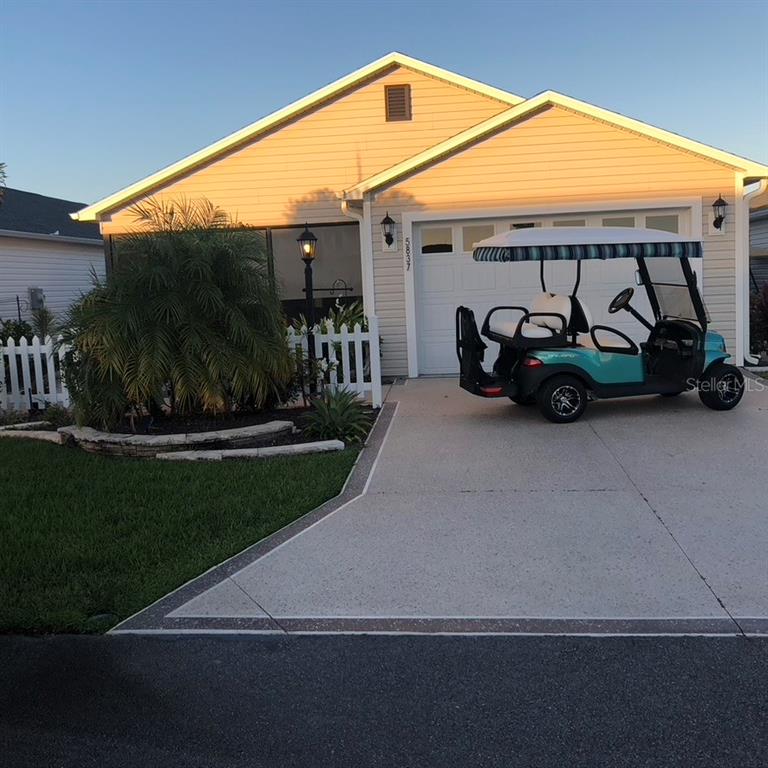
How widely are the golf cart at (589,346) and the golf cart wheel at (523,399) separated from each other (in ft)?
0.09

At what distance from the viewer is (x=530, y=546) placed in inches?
202

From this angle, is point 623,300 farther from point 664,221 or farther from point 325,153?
point 325,153

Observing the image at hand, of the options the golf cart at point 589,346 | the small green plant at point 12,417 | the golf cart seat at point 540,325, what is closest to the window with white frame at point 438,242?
the golf cart at point 589,346

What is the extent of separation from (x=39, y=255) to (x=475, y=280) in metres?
14.0

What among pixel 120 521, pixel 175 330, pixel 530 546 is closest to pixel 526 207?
pixel 175 330

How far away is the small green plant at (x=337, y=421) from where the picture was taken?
8156mm

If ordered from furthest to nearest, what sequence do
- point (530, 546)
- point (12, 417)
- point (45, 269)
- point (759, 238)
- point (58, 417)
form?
point (45, 269), point (759, 238), point (12, 417), point (58, 417), point (530, 546)

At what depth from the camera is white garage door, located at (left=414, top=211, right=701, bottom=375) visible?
12.1 metres

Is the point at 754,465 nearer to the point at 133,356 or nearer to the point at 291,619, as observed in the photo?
the point at 291,619

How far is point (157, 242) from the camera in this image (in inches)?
324

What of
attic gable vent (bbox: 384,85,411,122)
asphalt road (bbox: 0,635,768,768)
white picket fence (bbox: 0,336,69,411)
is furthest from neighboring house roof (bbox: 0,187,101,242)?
asphalt road (bbox: 0,635,768,768)

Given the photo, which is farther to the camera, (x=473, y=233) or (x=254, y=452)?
(x=473, y=233)

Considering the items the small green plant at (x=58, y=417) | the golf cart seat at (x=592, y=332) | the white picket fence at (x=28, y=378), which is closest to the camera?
the golf cart seat at (x=592, y=332)

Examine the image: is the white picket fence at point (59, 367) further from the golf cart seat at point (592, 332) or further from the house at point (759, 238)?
the house at point (759, 238)
